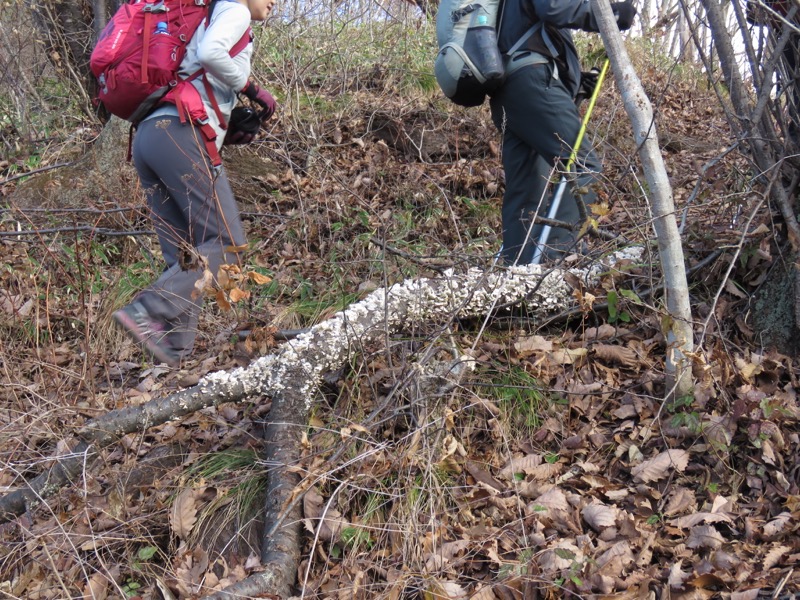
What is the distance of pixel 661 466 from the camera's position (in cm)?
292

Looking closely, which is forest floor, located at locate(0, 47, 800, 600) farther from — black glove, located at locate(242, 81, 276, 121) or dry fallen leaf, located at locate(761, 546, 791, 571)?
black glove, located at locate(242, 81, 276, 121)

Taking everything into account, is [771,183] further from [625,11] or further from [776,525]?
[776,525]

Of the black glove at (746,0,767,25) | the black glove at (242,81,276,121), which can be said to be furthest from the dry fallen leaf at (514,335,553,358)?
the black glove at (242,81,276,121)

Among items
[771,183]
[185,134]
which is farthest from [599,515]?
[185,134]

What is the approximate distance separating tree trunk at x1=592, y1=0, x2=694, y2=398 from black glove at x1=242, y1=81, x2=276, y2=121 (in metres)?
2.30

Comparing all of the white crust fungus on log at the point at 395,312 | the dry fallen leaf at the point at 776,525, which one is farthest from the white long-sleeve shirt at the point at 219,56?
the dry fallen leaf at the point at 776,525

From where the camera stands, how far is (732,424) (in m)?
2.92

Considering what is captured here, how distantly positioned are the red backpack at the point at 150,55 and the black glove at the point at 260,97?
0.47m

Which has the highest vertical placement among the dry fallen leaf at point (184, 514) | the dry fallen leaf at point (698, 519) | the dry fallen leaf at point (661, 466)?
the dry fallen leaf at point (661, 466)

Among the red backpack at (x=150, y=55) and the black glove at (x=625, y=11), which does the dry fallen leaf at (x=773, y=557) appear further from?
the red backpack at (x=150, y=55)

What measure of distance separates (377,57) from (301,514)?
6192 millimetres

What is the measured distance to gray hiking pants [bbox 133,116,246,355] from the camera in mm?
3754

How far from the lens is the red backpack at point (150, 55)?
3.66 m

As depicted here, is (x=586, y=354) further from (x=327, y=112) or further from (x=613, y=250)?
(x=327, y=112)
